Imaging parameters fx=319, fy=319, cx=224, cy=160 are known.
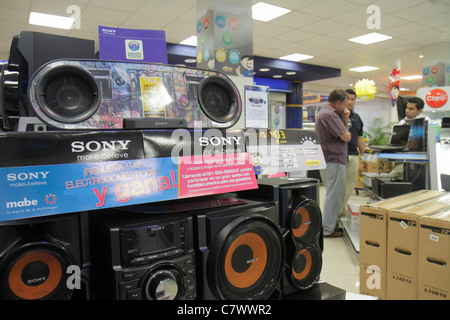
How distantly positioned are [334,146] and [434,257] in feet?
4.85

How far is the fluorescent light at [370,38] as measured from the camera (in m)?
5.49

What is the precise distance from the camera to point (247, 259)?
75cm

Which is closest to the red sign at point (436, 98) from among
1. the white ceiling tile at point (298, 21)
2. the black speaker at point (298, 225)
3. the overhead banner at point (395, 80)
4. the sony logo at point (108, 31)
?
the overhead banner at point (395, 80)

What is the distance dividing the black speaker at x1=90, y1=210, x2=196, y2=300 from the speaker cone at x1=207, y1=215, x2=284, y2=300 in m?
0.06

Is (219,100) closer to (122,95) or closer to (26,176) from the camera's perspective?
(122,95)

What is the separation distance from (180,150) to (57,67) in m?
0.32

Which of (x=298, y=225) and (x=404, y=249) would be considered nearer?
(x=298, y=225)

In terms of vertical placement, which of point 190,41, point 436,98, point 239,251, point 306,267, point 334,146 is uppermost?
point 190,41

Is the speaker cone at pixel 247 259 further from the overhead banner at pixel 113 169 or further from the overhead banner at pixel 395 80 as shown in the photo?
the overhead banner at pixel 395 80

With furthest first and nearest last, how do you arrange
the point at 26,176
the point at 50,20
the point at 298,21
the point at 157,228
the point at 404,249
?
the point at 298,21, the point at 50,20, the point at 404,249, the point at 157,228, the point at 26,176

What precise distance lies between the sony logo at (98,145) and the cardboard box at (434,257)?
141 centimetres

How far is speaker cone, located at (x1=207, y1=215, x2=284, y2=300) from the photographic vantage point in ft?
2.27

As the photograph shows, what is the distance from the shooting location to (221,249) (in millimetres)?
689

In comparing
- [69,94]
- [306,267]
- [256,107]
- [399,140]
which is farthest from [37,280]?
[399,140]
